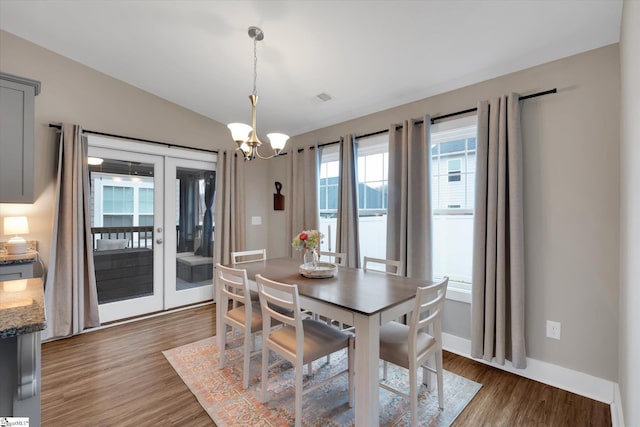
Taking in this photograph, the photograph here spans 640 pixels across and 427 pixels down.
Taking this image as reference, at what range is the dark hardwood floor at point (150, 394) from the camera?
196cm

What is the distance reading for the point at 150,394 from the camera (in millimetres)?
2238

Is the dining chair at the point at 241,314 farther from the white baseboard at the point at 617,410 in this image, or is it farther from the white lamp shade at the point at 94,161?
the white baseboard at the point at 617,410

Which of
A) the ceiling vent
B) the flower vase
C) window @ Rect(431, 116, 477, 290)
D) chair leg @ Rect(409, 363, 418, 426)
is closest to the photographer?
chair leg @ Rect(409, 363, 418, 426)

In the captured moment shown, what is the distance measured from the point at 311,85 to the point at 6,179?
302 cm

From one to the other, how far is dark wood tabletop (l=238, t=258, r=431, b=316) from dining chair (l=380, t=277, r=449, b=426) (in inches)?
5.8

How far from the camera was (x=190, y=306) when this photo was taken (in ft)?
14.0

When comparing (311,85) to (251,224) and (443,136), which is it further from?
(251,224)

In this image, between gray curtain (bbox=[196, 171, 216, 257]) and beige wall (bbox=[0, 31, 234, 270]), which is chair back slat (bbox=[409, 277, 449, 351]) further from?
beige wall (bbox=[0, 31, 234, 270])

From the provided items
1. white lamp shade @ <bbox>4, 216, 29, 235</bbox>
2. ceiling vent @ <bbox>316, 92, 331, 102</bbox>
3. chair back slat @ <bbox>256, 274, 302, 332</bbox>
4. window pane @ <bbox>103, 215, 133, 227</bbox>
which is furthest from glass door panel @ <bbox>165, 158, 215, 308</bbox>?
chair back slat @ <bbox>256, 274, 302, 332</bbox>

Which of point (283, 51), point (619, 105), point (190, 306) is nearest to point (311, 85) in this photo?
point (283, 51)

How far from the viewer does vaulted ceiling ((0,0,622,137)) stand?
209cm

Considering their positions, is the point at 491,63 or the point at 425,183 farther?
the point at 425,183

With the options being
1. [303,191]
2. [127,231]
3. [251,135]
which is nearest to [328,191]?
[303,191]

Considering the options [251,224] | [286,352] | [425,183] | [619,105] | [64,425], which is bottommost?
[64,425]
